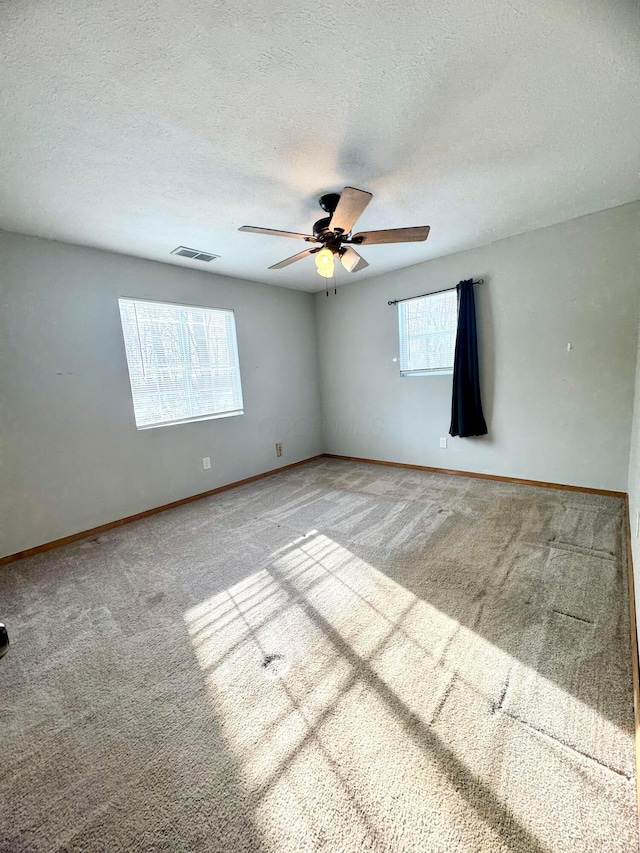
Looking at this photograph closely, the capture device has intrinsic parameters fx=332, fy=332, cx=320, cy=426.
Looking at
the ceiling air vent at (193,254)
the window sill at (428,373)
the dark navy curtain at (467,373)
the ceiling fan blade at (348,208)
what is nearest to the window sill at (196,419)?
the ceiling air vent at (193,254)

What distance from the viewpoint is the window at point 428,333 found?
371 cm

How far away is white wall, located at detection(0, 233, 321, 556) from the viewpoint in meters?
2.53

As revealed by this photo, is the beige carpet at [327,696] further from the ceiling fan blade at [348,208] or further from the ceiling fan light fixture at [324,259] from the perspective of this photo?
the ceiling fan blade at [348,208]

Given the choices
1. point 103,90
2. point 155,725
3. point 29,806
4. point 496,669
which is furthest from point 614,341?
point 29,806

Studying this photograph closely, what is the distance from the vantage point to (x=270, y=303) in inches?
170

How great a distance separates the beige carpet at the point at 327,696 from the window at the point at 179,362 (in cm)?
153

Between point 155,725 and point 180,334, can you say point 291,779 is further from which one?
point 180,334

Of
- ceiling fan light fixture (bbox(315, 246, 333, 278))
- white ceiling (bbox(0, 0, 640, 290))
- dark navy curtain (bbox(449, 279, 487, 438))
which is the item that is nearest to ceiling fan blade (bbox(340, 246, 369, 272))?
ceiling fan light fixture (bbox(315, 246, 333, 278))

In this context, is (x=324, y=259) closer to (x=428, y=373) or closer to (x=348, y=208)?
(x=348, y=208)

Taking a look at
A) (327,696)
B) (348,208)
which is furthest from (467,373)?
(327,696)

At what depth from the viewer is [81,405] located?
112 inches

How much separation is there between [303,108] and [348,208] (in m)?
0.47

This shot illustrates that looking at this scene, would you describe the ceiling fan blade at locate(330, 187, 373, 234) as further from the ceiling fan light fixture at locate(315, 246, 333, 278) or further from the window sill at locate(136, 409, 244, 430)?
the window sill at locate(136, 409, 244, 430)

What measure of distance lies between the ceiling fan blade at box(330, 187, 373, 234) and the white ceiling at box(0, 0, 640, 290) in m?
0.28
